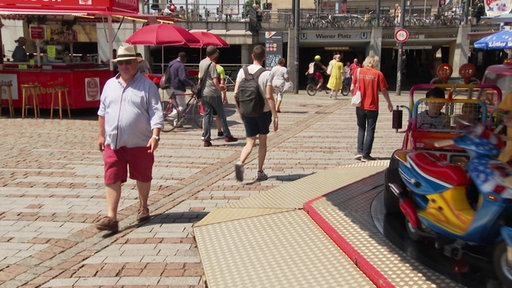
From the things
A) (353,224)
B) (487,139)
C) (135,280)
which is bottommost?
(135,280)

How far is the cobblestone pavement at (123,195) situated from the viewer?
167 inches

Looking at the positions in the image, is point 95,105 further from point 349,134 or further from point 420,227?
point 420,227

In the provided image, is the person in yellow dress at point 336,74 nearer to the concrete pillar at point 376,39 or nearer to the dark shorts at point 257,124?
the concrete pillar at point 376,39

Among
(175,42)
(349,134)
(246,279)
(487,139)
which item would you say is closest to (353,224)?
(246,279)

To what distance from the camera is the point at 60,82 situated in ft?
44.3

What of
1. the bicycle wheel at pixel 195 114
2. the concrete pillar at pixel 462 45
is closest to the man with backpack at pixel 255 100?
the bicycle wheel at pixel 195 114

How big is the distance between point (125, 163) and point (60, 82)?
31.1 feet

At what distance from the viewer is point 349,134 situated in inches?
444

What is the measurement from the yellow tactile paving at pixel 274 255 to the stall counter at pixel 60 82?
10.2 meters

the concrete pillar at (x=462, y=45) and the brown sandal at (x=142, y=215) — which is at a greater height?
the concrete pillar at (x=462, y=45)

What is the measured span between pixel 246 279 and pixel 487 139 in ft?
5.90

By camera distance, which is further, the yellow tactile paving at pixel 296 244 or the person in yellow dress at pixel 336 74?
the person in yellow dress at pixel 336 74

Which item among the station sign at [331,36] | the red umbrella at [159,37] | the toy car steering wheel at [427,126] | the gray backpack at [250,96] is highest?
the station sign at [331,36]

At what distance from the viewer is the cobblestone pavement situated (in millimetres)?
4246
